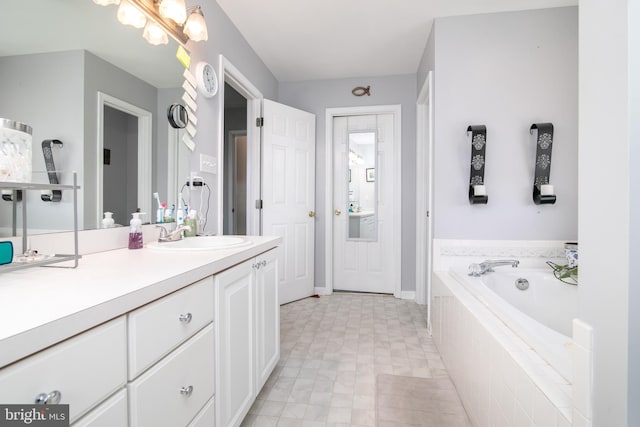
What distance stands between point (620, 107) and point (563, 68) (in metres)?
2.29

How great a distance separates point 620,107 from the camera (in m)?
0.57

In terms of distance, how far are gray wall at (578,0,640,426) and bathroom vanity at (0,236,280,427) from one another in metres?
0.97

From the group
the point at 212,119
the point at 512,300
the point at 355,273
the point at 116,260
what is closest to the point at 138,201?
the point at 116,260

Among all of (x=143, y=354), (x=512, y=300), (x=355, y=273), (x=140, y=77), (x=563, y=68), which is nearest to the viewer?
(x=143, y=354)

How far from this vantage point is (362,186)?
3637 millimetres

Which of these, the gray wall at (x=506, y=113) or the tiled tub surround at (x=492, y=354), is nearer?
the tiled tub surround at (x=492, y=354)

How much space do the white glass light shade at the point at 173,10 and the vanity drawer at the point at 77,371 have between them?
161 cm

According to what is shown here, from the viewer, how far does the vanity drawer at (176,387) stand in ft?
2.40

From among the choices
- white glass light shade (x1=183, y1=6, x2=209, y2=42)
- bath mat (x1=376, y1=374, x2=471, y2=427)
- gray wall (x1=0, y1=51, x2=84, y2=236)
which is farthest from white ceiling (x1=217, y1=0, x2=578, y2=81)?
bath mat (x1=376, y1=374, x2=471, y2=427)

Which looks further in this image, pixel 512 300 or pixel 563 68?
pixel 563 68

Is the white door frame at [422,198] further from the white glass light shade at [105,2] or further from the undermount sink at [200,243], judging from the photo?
the white glass light shade at [105,2]

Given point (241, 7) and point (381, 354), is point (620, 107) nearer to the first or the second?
point (381, 354)

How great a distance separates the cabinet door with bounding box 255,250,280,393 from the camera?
1490mm

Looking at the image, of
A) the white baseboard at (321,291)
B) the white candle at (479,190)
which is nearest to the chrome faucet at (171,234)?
the white candle at (479,190)
